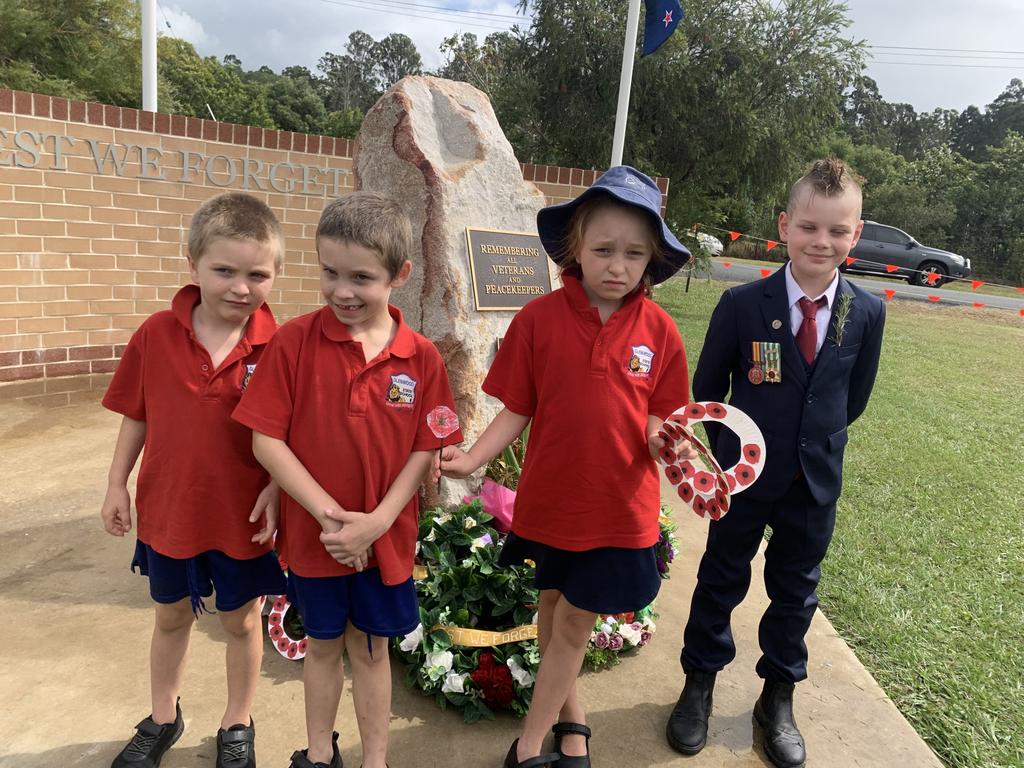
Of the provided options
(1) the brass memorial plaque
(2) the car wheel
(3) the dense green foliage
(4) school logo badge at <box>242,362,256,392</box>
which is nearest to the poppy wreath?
(1) the brass memorial plaque

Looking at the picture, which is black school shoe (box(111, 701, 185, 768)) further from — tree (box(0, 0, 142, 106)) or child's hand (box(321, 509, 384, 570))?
tree (box(0, 0, 142, 106))

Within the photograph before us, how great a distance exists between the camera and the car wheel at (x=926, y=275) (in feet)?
68.0

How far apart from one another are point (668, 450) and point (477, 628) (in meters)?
1.16

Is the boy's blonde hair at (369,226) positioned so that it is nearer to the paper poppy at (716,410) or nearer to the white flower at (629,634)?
the paper poppy at (716,410)

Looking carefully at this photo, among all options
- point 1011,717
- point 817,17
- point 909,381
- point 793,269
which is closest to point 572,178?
point 909,381

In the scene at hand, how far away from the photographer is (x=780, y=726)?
88.7 inches

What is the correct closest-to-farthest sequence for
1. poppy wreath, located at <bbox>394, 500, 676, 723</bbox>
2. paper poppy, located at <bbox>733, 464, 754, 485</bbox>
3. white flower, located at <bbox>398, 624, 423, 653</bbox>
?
paper poppy, located at <bbox>733, 464, 754, 485</bbox> → poppy wreath, located at <bbox>394, 500, 676, 723</bbox> → white flower, located at <bbox>398, 624, 423, 653</bbox>

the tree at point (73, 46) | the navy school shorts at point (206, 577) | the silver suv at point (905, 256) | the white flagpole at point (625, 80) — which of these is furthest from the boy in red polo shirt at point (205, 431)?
the silver suv at point (905, 256)

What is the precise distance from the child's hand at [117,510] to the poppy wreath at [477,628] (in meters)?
1.02

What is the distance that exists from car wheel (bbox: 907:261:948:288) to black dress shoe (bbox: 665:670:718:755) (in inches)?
840

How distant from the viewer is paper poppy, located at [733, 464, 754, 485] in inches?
71.2

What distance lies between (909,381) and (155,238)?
309 inches

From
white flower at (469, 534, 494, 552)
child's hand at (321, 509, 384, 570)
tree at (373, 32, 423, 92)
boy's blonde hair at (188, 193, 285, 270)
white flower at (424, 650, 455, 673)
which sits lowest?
white flower at (424, 650, 455, 673)

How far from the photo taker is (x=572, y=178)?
22.7 ft
